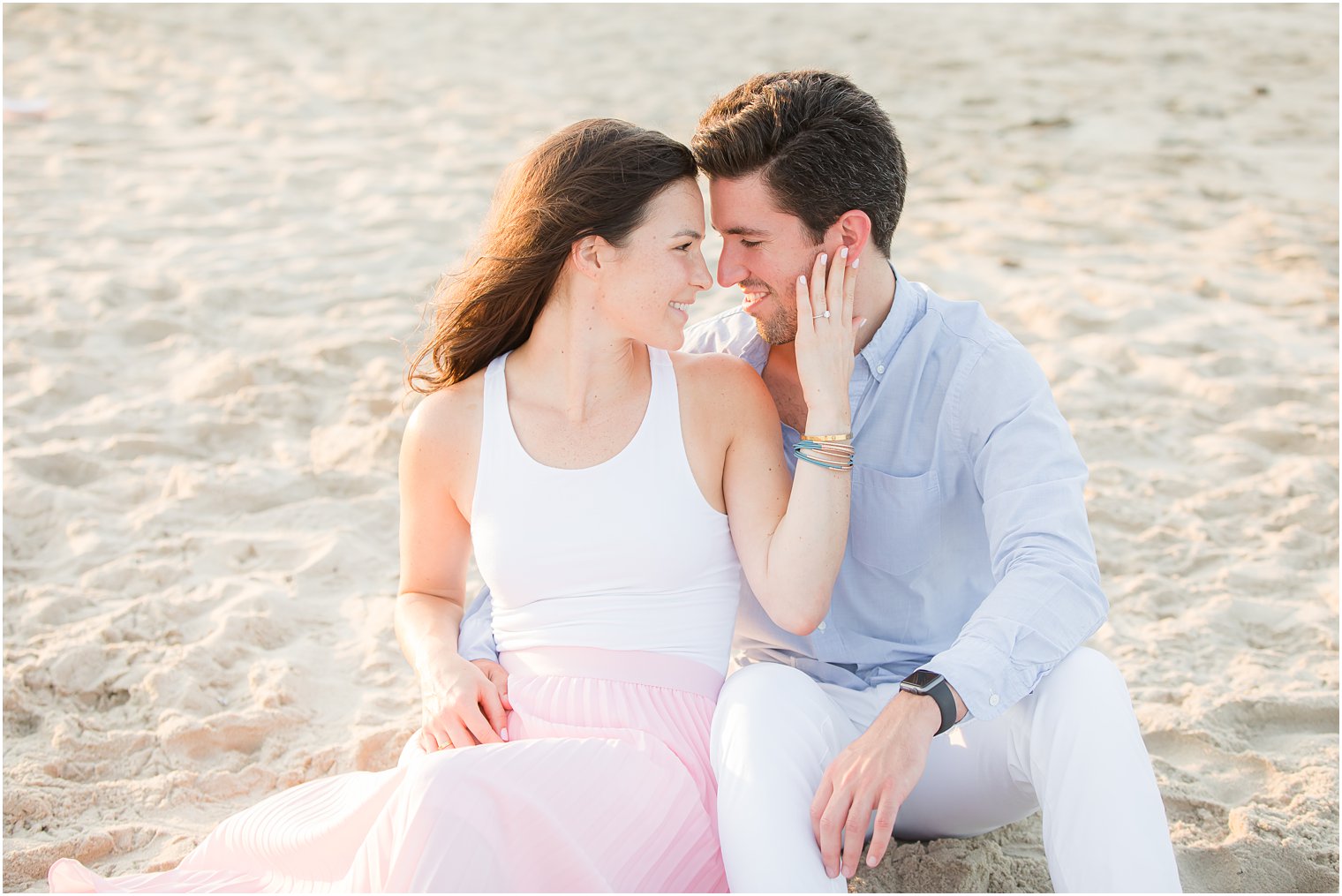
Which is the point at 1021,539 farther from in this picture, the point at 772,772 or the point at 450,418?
the point at 450,418

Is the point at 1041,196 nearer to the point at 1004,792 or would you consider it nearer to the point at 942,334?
the point at 942,334

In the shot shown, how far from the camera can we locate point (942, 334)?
255 centimetres

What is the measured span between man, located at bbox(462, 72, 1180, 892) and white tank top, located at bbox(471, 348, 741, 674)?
0.63 ft

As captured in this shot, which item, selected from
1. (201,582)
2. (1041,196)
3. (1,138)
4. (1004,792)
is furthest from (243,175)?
(1004,792)

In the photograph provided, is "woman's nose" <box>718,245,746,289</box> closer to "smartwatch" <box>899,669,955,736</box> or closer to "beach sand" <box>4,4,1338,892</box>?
"smartwatch" <box>899,669,955,736</box>

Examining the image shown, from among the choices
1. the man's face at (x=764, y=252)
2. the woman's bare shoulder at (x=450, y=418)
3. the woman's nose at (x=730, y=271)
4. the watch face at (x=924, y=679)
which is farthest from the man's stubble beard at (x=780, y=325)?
the watch face at (x=924, y=679)

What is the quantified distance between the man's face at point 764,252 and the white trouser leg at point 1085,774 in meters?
0.88

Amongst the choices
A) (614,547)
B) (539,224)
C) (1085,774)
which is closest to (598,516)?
(614,547)

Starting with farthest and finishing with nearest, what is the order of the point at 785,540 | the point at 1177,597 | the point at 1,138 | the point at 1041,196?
the point at 1,138 → the point at 1041,196 → the point at 1177,597 → the point at 785,540

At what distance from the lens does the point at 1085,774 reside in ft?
6.59

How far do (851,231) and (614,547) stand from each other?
80 centimetres

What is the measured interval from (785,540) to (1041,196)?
4.82 metres

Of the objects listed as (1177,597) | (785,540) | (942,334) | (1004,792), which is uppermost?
(942,334)

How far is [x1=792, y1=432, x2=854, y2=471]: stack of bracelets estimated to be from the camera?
92.1 inches
